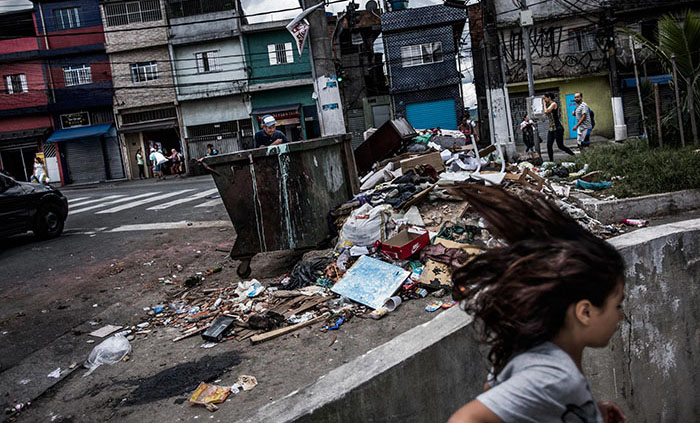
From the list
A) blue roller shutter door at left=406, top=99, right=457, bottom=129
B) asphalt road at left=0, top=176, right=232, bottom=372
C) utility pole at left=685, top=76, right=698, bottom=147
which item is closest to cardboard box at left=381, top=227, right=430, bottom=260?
asphalt road at left=0, top=176, right=232, bottom=372

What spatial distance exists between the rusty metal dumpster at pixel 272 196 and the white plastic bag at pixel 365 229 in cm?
41

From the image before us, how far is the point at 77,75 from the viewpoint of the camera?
30422 millimetres

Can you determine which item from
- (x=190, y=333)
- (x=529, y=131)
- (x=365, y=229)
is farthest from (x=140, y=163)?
(x=190, y=333)

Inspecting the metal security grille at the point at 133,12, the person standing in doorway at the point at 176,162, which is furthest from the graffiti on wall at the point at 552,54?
the metal security grille at the point at 133,12

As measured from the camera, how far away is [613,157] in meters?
8.70

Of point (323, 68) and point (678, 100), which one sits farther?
point (323, 68)

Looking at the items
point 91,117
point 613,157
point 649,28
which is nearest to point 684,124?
point 613,157

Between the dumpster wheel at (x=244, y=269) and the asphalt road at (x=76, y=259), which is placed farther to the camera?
the dumpster wheel at (x=244, y=269)

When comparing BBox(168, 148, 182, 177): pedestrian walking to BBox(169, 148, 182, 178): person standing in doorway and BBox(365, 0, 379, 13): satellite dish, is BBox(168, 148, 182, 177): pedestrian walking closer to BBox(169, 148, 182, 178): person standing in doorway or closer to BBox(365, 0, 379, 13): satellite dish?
BBox(169, 148, 182, 178): person standing in doorway

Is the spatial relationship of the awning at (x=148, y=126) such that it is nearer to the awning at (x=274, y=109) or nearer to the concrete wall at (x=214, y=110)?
the concrete wall at (x=214, y=110)

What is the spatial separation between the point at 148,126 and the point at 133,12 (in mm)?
6994

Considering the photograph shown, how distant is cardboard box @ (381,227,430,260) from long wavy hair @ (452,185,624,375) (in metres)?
3.46

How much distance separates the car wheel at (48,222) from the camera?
9180 mm

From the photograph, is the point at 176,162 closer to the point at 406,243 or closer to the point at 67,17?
the point at 67,17
